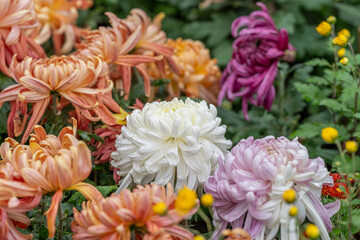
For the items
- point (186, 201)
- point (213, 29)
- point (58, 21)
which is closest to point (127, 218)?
point (186, 201)

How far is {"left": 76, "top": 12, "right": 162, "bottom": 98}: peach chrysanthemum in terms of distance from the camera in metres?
1.06

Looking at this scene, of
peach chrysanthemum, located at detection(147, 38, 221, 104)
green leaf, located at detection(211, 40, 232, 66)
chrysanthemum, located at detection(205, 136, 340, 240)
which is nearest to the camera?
chrysanthemum, located at detection(205, 136, 340, 240)

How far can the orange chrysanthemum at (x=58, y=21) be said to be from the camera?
4.99 ft

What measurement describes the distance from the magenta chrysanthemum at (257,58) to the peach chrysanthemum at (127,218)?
2.12 ft

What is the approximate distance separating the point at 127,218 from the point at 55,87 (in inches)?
14.0

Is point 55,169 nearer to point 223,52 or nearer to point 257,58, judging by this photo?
point 257,58

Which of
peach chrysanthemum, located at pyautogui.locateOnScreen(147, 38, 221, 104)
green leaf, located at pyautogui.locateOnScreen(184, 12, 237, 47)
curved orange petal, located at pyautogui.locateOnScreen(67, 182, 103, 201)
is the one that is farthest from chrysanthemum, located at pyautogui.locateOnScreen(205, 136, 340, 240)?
green leaf, located at pyautogui.locateOnScreen(184, 12, 237, 47)

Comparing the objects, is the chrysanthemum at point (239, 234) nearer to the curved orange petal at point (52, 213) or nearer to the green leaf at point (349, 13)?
the curved orange petal at point (52, 213)

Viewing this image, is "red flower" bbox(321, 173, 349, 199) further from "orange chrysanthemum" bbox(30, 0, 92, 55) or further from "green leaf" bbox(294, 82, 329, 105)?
"orange chrysanthemum" bbox(30, 0, 92, 55)

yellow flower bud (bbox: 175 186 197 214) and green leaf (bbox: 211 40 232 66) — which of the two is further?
green leaf (bbox: 211 40 232 66)

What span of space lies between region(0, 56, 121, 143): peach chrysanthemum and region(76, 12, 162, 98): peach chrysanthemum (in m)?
0.07

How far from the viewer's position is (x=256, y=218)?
2.49 feet

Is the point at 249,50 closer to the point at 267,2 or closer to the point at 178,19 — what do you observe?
the point at 267,2

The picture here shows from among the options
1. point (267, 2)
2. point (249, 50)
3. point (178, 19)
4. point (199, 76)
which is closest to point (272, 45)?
point (249, 50)
